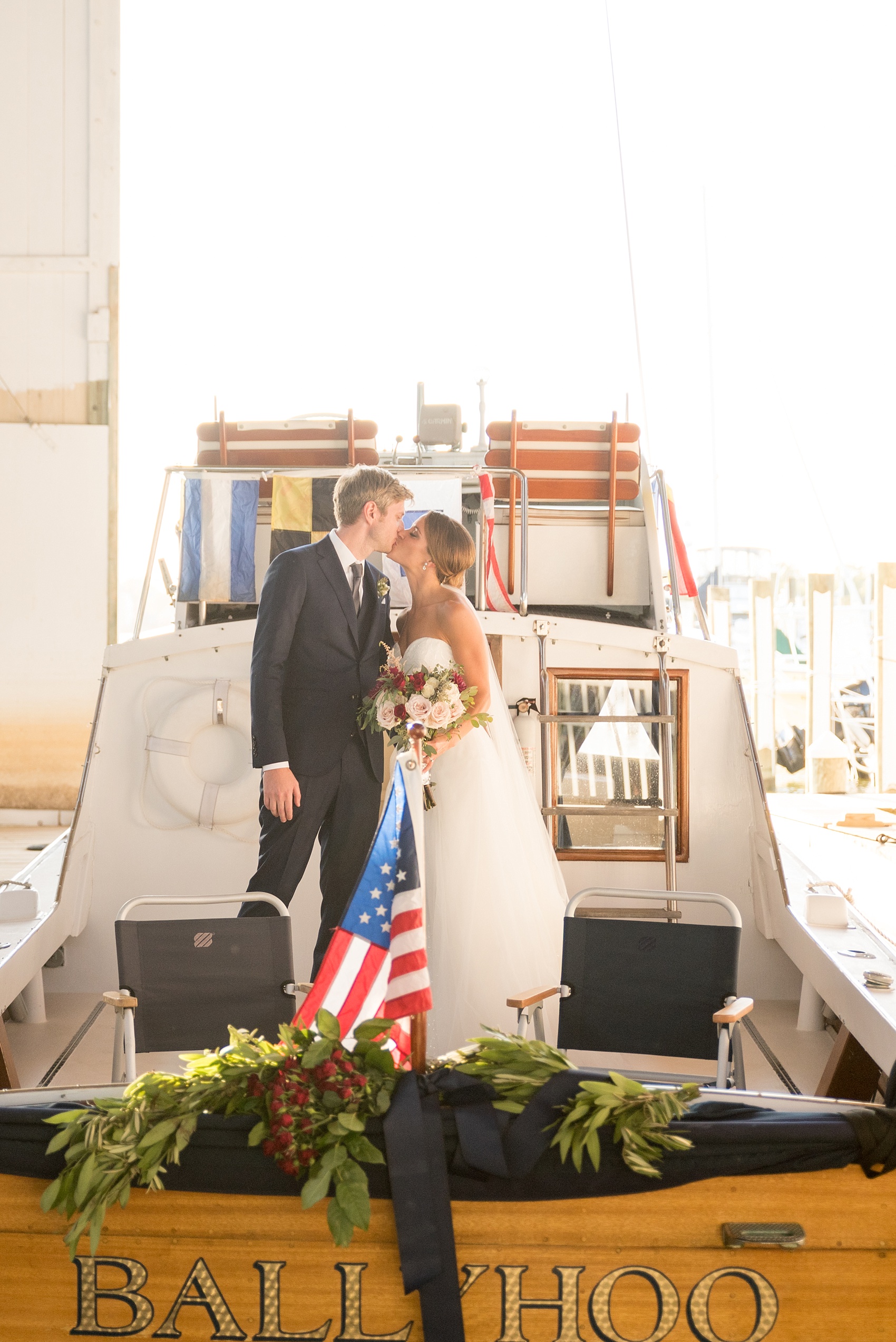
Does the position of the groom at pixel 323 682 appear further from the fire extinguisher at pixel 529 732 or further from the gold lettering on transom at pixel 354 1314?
the gold lettering on transom at pixel 354 1314

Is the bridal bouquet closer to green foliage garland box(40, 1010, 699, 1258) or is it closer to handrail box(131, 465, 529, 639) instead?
handrail box(131, 465, 529, 639)

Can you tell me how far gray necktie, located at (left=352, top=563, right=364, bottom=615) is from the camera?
3.87 meters

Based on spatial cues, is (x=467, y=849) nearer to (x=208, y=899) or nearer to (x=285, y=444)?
(x=208, y=899)

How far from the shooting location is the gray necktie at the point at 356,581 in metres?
3.87

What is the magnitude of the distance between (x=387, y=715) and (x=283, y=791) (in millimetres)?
468

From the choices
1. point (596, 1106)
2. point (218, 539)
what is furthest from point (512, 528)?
point (596, 1106)

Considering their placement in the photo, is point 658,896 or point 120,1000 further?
point 658,896

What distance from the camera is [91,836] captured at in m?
4.74

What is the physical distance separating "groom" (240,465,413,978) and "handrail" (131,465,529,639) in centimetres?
92

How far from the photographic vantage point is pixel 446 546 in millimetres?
3980

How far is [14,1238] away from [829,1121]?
1.47 metres

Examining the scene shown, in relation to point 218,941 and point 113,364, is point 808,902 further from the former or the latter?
point 113,364

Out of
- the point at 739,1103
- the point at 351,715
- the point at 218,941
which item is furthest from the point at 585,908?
the point at 739,1103

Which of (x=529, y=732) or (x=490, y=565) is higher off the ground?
(x=490, y=565)
